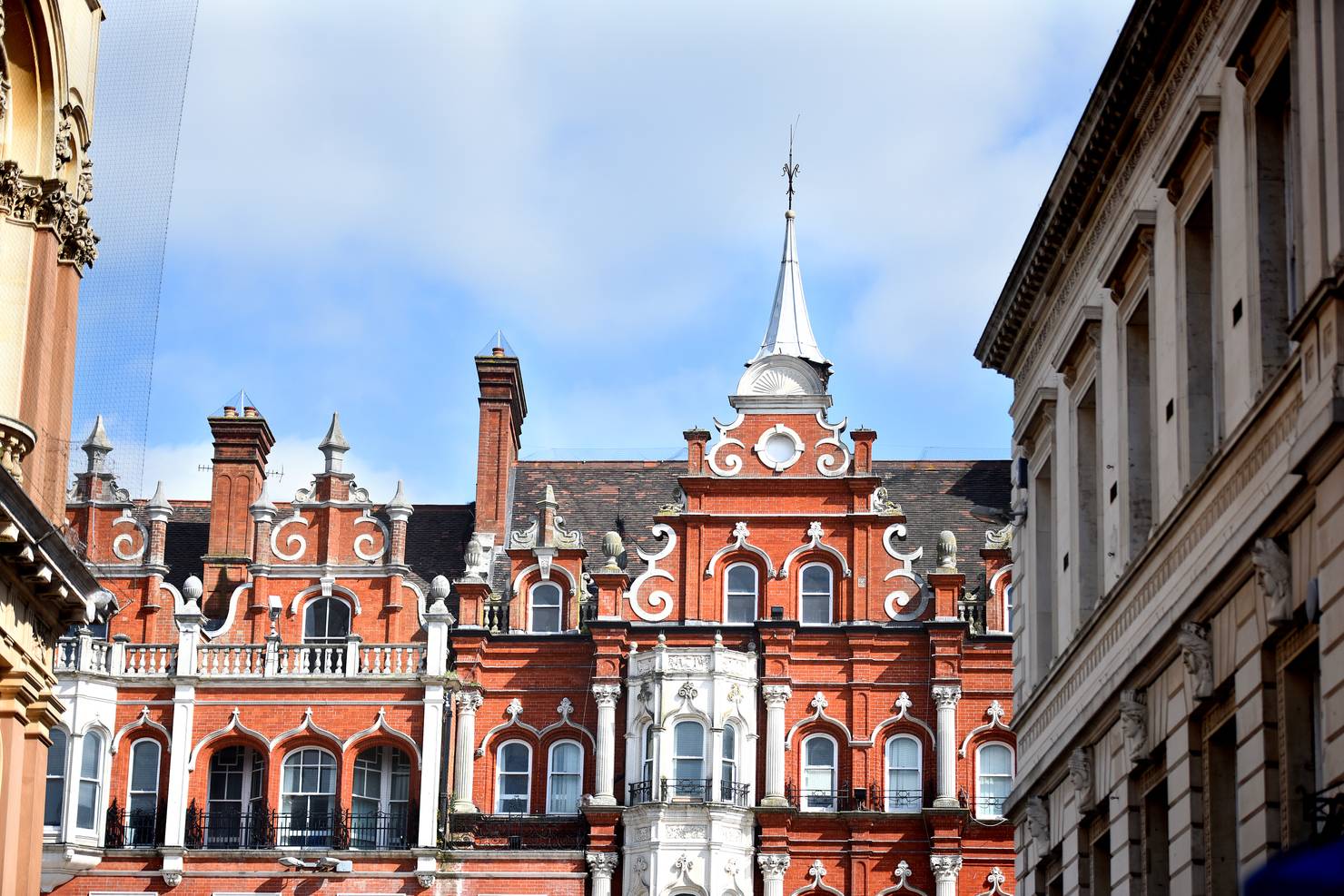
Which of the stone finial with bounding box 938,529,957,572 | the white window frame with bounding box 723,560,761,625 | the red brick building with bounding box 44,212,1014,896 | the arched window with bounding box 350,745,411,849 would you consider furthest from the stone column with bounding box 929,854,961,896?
the arched window with bounding box 350,745,411,849

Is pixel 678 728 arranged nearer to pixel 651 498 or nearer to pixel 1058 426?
pixel 651 498

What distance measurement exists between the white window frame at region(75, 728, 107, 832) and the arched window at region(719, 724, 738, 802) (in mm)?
13556

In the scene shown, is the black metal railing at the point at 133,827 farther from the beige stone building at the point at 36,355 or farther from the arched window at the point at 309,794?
the beige stone building at the point at 36,355

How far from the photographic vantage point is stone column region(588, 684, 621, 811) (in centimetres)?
5066

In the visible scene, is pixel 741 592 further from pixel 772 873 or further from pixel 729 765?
pixel 772 873

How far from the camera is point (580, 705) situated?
52.2 meters

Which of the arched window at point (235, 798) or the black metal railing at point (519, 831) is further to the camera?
the arched window at point (235, 798)

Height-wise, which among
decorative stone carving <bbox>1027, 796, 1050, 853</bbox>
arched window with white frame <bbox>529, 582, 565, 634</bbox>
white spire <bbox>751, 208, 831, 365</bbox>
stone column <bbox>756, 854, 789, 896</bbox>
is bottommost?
stone column <bbox>756, 854, 789, 896</bbox>

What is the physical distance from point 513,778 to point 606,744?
2.54m

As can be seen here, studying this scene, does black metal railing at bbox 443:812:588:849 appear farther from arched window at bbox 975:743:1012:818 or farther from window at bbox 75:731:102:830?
arched window at bbox 975:743:1012:818

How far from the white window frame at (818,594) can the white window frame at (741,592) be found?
0.94 m

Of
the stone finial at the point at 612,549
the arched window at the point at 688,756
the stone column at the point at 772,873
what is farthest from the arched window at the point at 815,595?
the stone column at the point at 772,873

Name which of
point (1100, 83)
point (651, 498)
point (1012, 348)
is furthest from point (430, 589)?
point (1100, 83)

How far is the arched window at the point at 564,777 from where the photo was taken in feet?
170
